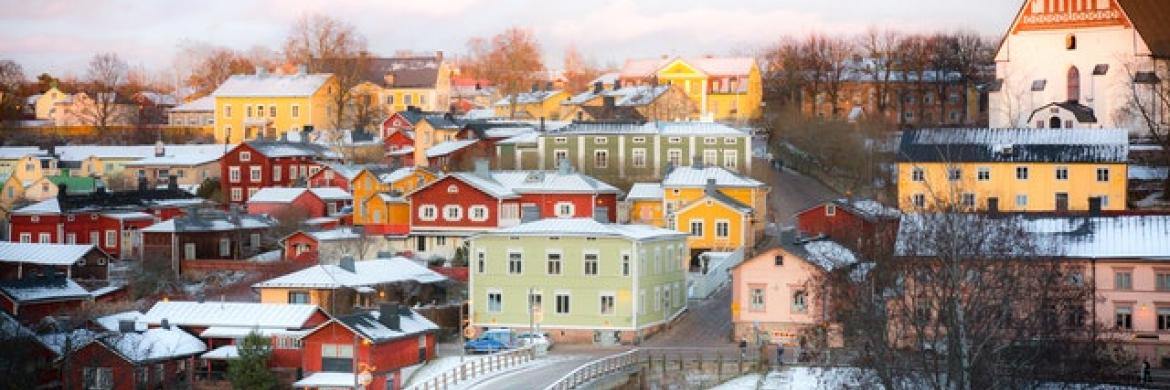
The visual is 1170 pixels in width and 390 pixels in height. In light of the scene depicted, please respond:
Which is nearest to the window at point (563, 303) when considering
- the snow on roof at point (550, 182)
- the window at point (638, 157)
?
the snow on roof at point (550, 182)

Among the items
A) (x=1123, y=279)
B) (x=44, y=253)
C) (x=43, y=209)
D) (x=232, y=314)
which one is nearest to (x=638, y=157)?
(x=44, y=253)

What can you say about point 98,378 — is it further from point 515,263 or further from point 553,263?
point 553,263

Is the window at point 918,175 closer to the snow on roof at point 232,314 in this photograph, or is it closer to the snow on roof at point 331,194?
the snow on roof at point 232,314

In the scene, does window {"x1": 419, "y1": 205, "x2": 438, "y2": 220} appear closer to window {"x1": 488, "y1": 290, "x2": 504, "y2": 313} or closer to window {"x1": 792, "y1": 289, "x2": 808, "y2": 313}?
window {"x1": 488, "y1": 290, "x2": 504, "y2": 313}

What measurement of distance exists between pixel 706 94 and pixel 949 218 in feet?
153

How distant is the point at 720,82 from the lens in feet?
291

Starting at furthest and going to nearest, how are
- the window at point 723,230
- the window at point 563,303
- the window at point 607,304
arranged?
the window at point 723,230 < the window at point 563,303 < the window at point 607,304

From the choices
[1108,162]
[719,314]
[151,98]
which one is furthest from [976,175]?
[151,98]

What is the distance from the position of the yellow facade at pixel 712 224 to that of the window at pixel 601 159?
9.47m

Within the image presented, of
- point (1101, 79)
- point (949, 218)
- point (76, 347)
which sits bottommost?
point (76, 347)

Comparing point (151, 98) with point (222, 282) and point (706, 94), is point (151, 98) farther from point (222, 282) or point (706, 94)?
point (222, 282)

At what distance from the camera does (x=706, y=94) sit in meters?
88.6

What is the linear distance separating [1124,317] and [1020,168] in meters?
11.6

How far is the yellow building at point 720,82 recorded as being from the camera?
87938mm
